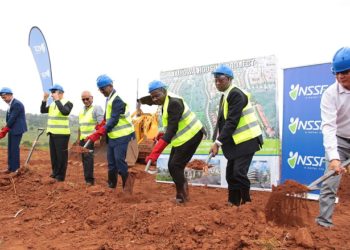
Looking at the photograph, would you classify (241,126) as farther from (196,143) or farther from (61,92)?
(61,92)

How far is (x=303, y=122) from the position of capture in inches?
269

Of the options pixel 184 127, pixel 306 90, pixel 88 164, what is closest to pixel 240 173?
pixel 184 127

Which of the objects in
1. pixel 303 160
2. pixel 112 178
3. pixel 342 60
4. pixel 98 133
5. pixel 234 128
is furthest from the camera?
pixel 112 178

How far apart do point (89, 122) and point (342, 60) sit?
17.2 ft

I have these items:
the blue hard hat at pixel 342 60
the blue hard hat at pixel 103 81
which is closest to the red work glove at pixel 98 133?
the blue hard hat at pixel 103 81

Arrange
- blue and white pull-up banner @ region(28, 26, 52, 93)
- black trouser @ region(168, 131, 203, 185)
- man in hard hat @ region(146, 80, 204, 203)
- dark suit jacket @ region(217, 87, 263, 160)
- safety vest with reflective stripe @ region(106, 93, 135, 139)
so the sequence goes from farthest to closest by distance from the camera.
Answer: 1. blue and white pull-up banner @ region(28, 26, 52, 93)
2. safety vest with reflective stripe @ region(106, 93, 135, 139)
3. black trouser @ region(168, 131, 203, 185)
4. man in hard hat @ region(146, 80, 204, 203)
5. dark suit jacket @ region(217, 87, 263, 160)

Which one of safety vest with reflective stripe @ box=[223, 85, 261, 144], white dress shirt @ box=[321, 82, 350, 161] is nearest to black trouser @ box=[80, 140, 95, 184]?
safety vest with reflective stripe @ box=[223, 85, 261, 144]

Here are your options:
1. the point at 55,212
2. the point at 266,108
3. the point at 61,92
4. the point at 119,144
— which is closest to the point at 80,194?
the point at 55,212

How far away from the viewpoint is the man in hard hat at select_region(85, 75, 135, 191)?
22.2 feet

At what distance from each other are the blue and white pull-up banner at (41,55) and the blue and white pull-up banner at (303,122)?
6302mm

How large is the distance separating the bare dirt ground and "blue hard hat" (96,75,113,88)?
62.4 inches

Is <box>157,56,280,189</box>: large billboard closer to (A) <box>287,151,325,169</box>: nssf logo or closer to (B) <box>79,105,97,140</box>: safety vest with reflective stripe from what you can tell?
(A) <box>287,151,325,169</box>: nssf logo

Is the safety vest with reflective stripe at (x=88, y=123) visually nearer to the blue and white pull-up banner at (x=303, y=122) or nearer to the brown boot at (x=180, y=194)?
the brown boot at (x=180, y=194)

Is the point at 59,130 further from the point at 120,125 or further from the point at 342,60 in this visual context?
the point at 342,60
